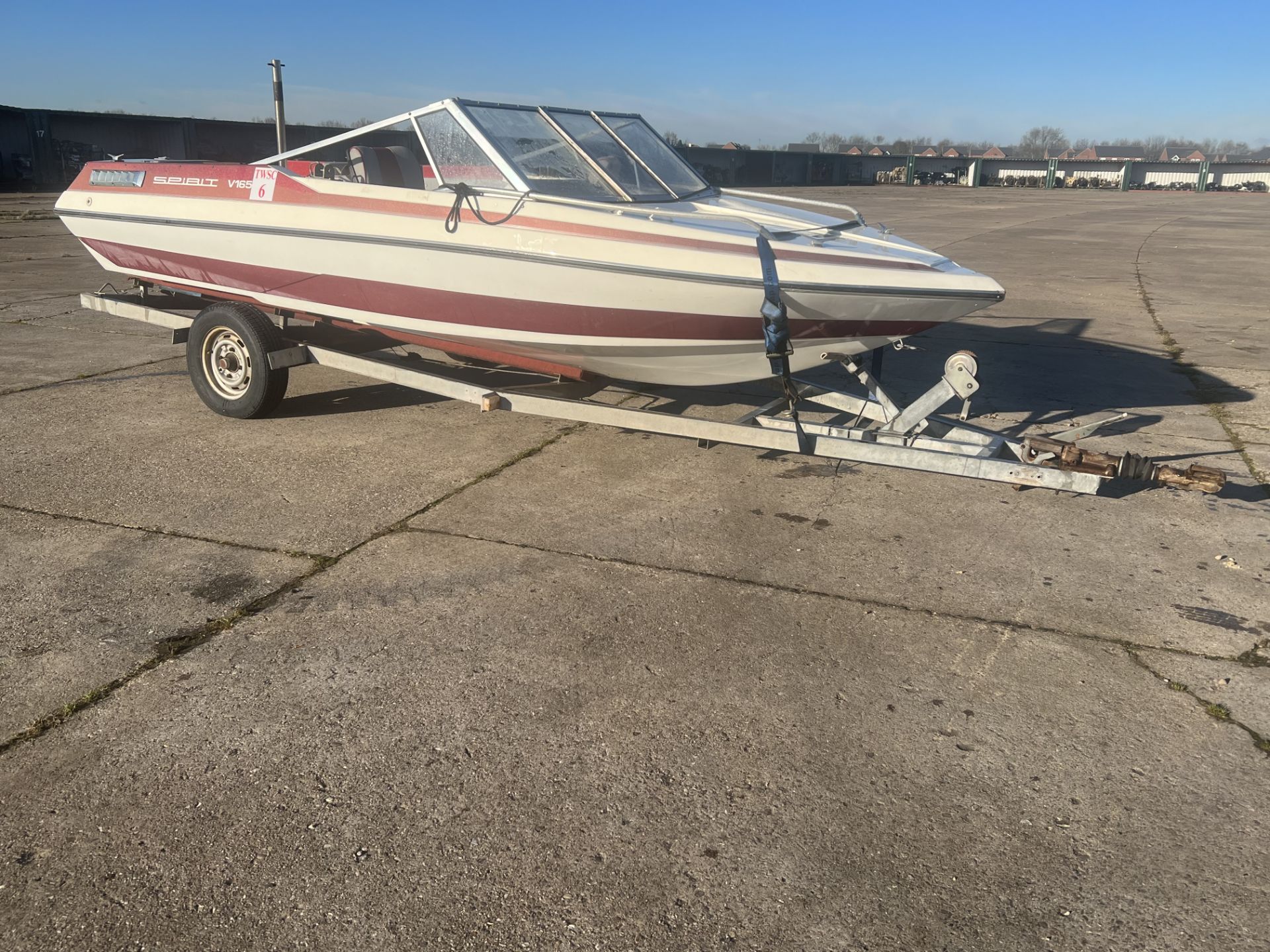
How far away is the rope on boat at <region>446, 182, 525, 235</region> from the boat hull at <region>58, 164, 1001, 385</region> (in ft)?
0.13

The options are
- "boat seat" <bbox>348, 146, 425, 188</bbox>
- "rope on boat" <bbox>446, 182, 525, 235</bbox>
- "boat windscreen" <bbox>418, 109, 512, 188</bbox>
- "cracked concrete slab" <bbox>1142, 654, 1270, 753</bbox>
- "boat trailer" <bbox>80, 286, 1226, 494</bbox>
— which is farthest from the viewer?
"boat seat" <bbox>348, 146, 425, 188</bbox>

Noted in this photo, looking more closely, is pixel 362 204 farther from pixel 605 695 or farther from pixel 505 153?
pixel 605 695

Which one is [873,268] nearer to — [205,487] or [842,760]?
[842,760]

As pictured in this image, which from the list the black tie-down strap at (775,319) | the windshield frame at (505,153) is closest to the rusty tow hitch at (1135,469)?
the black tie-down strap at (775,319)

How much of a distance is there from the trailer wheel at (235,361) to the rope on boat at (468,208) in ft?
4.37

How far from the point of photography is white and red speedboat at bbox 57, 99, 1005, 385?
4.71 meters

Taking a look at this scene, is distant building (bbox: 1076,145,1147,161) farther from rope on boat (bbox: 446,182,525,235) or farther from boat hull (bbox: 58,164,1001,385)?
rope on boat (bbox: 446,182,525,235)

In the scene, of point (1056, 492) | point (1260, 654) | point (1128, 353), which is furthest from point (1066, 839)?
point (1128, 353)

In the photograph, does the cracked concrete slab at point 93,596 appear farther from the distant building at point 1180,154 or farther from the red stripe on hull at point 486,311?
the distant building at point 1180,154

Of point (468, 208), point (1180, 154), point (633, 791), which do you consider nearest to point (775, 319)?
point (468, 208)

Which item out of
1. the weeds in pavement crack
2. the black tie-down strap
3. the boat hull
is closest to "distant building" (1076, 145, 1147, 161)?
the boat hull

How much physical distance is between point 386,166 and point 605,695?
3992mm

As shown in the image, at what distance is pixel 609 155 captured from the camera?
5629mm

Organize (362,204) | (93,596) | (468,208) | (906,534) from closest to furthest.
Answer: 1. (93,596)
2. (906,534)
3. (468,208)
4. (362,204)
